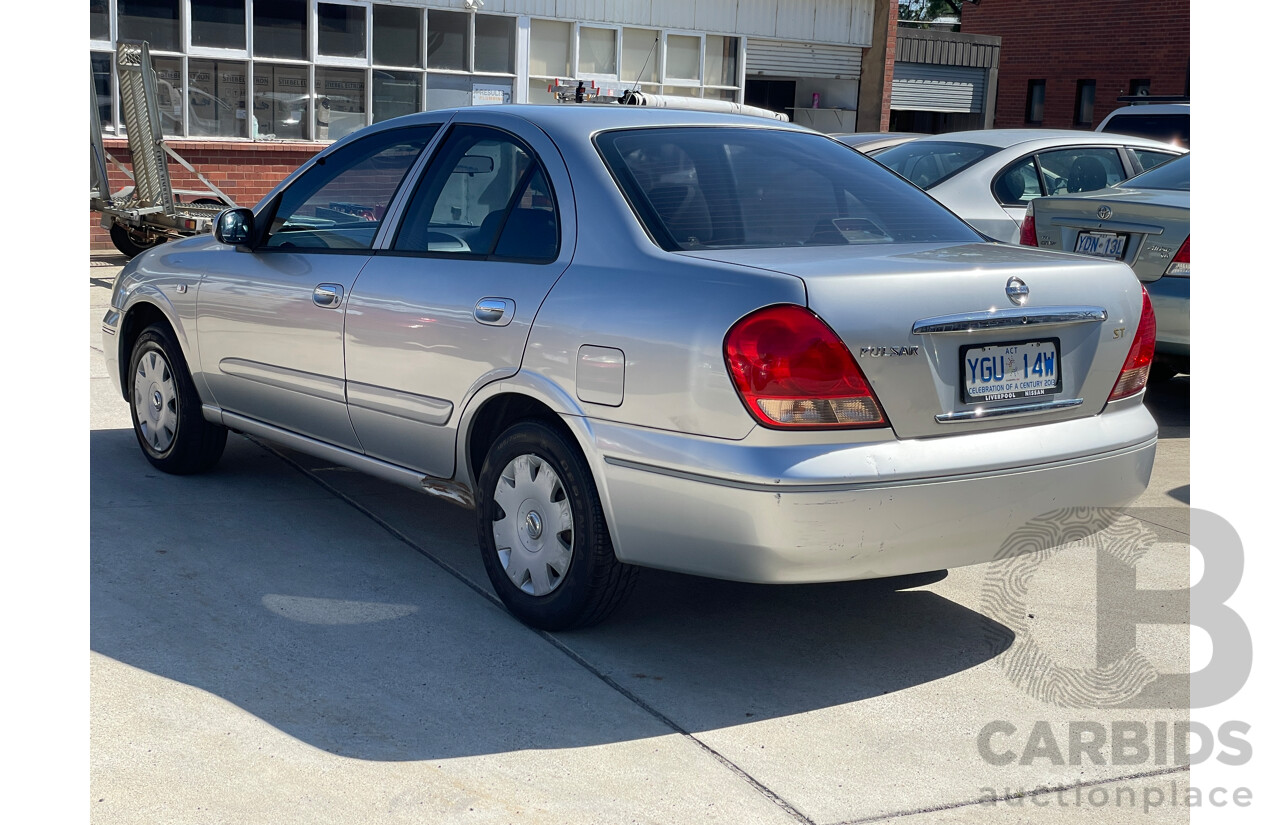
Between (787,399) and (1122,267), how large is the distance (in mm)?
1337

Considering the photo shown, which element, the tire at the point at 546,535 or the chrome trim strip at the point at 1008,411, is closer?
the chrome trim strip at the point at 1008,411

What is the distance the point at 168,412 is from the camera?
19.3 feet

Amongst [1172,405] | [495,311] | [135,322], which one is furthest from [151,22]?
[495,311]

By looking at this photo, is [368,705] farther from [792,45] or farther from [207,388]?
[792,45]

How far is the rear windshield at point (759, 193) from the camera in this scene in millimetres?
4031

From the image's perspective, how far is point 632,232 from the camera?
3.91 metres

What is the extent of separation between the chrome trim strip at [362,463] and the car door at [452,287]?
0.13 ft

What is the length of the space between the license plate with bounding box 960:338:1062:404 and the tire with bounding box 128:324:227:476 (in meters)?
3.51

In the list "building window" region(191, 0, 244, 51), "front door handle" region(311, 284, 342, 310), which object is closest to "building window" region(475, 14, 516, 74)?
"building window" region(191, 0, 244, 51)

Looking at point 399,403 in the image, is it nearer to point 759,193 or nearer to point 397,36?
point 759,193

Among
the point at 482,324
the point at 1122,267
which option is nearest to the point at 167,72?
the point at 482,324

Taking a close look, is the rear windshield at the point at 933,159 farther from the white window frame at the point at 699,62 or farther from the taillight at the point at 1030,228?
the white window frame at the point at 699,62

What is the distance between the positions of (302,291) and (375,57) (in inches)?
502

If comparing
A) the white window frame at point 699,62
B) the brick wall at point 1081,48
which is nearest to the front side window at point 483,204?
the white window frame at point 699,62
